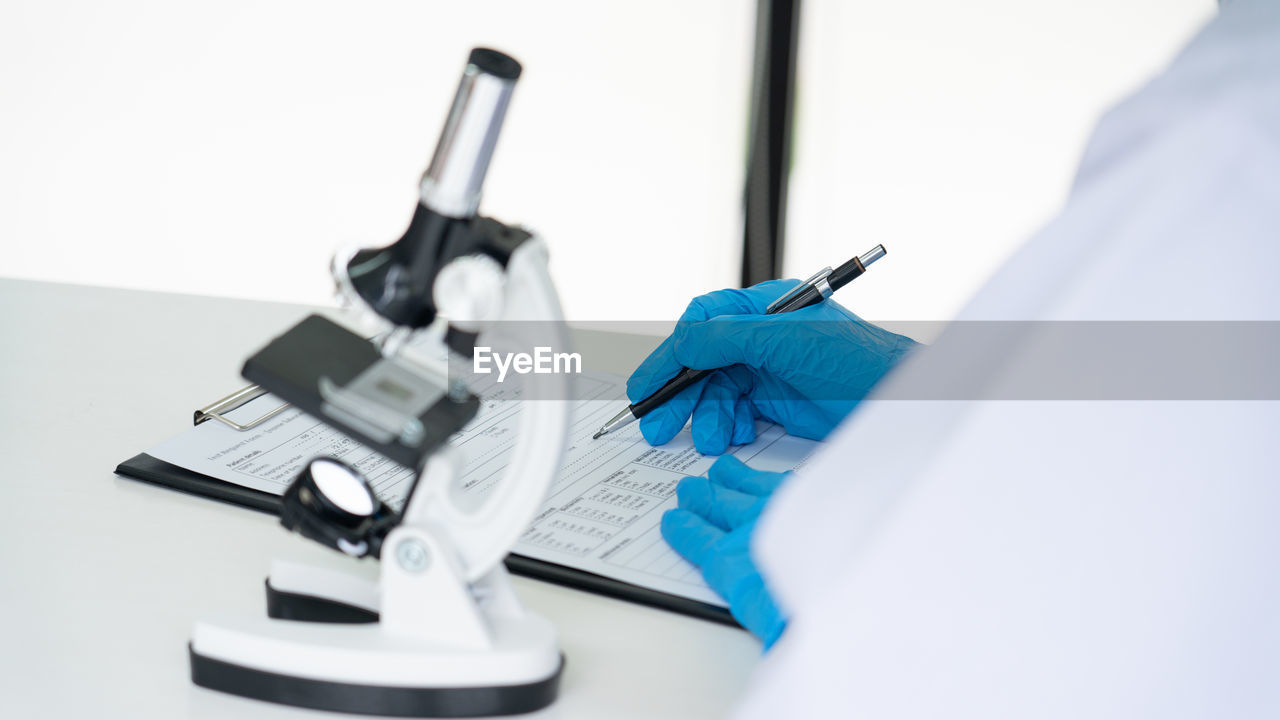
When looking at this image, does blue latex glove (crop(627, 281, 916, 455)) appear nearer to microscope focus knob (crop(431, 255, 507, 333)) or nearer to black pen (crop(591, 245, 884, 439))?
black pen (crop(591, 245, 884, 439))

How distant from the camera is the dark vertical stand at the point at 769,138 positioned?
129 inches

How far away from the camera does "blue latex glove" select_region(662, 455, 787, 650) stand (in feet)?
2.19

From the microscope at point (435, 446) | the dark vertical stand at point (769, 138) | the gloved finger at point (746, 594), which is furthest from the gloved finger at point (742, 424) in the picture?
the dark vertical stand at point (769, 138)

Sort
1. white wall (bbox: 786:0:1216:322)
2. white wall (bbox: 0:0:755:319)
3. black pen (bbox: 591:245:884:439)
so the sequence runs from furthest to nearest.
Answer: white wall (bbox: 0:0:755:319)
white wall (bbox: 786:0:1216:322)
black pen (bbox: 591:245:884:439)

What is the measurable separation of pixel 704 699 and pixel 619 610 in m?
0.12

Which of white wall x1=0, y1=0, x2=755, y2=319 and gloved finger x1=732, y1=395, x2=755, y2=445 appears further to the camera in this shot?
white wall x1=0, y1=0, x2=755, y2=319

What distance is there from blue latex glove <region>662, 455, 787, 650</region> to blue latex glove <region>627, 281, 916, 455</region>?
0.14m

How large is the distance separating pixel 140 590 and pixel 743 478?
447mm

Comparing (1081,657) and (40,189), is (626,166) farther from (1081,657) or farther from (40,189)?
(1081,657)

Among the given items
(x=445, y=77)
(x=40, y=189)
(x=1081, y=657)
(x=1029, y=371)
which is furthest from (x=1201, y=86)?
(x=40, y=189)

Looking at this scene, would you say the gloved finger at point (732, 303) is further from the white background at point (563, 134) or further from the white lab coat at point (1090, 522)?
the white background at point (563, 134)

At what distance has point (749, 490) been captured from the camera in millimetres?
821

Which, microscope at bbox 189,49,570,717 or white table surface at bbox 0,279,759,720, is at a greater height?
microscope at bbox 189,49,570,717
